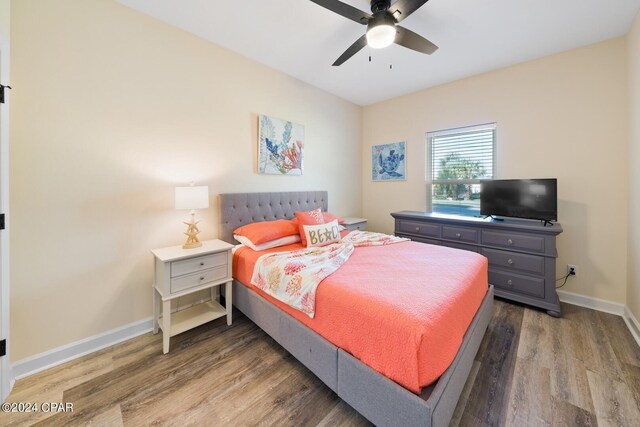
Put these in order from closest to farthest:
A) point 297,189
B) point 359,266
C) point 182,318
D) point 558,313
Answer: point 359,266
point 182,318
point 558,313
point 297,189

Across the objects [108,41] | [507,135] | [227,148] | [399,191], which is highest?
[108,41]

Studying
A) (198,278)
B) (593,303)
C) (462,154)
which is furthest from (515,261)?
(198,278)

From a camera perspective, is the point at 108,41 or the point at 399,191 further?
the point at 399,191

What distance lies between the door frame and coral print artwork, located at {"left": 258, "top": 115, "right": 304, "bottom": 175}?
185 centimetres

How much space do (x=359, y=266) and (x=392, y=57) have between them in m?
2.40

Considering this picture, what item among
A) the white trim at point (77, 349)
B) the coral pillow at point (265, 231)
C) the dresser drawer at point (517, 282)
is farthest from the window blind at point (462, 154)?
the white trim at point (77, 349)

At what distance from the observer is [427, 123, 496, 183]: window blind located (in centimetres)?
323

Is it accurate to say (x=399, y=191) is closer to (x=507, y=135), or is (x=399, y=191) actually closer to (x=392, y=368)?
(x=507, y=135)

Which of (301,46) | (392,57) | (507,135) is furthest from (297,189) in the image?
(507,135)

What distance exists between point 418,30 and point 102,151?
2979 mm

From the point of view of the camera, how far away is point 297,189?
3.44 meters

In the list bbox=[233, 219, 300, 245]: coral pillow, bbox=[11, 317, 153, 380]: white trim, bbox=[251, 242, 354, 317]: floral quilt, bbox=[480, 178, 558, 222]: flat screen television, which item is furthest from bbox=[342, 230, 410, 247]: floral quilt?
bbox=[11, 317, 153, 380]: white trim

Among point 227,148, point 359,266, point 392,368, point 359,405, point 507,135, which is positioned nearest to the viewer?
point 392,368

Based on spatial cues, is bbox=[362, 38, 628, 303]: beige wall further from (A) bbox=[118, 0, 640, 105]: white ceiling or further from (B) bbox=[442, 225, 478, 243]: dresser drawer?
(B) bbox=[442, 225, 478, 243]: dresser drawer
